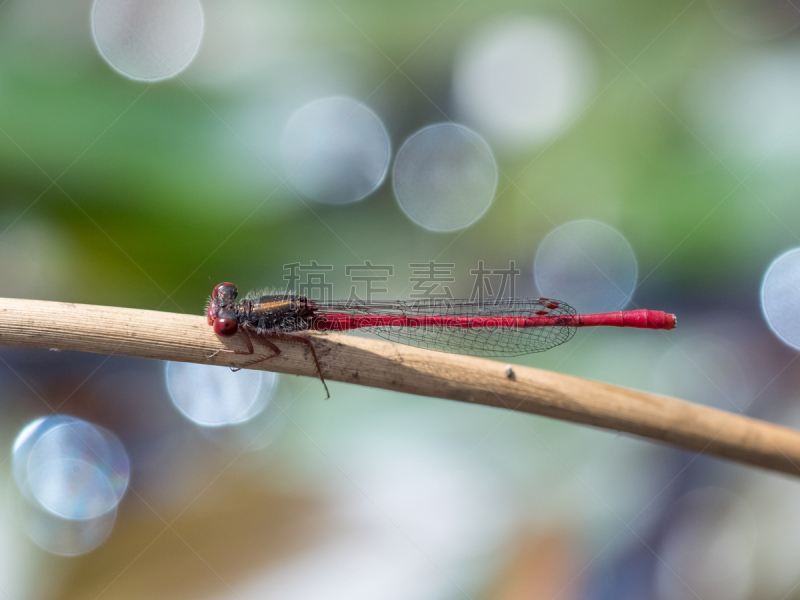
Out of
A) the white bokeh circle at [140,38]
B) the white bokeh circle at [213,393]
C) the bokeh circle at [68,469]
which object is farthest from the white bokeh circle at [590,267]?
the bokeh circle at [68,469]

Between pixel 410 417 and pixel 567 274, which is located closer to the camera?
pixel 410 417

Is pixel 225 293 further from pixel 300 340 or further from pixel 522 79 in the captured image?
pixel 522 79

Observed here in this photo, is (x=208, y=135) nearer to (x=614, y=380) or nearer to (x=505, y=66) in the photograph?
(x=505, y=66)

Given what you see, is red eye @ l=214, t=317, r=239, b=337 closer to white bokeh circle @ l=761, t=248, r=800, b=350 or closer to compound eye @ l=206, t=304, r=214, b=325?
compound eye @ l=206, t=304, r=214, b=325

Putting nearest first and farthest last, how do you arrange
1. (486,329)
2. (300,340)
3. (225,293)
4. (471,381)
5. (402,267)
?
(471,381)
(300,340)
(225,293)
(486,329)
(402,267)

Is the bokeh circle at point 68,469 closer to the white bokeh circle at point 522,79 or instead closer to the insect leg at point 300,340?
the insect leg at point 300,340

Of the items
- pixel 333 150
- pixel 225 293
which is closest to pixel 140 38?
pixel 333 150

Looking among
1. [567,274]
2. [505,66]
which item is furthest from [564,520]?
[505,66]
